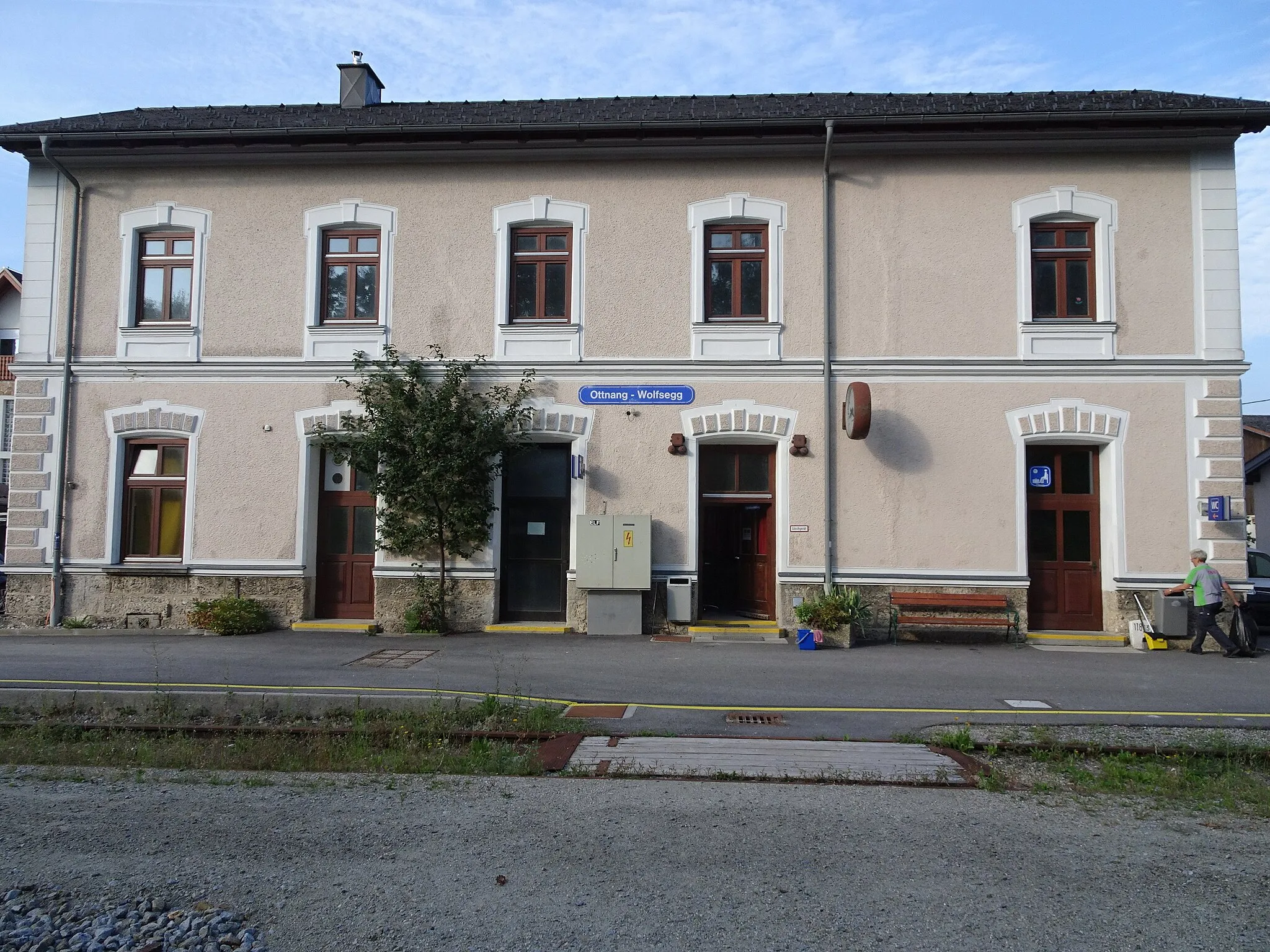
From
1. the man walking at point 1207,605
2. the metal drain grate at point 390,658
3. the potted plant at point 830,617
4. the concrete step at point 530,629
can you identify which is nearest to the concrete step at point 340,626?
the metal drain grate at point 390,658

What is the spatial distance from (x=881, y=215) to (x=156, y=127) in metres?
11.9

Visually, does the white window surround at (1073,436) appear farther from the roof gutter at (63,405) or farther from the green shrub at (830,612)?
the roof gutter at (63,405)

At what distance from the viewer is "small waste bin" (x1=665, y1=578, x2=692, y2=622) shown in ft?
43.5

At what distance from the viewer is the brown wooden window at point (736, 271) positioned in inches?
546

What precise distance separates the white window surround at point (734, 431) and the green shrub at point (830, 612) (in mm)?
1038

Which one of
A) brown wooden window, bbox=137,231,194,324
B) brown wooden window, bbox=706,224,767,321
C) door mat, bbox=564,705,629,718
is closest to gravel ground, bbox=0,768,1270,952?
door mat, bbox=564,705,629,718

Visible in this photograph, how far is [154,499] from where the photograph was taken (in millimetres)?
14312

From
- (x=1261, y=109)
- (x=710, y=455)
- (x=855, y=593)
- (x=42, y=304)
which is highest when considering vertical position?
(x=1261, y=109)

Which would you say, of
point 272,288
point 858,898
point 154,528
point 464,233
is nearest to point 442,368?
point 464,233

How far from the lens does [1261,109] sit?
41.9ft

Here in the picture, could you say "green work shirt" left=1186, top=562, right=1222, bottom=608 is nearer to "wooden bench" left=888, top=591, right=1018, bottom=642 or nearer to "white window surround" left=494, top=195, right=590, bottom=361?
A: "wooden bench" left=888, top=591, right=1018, bottom=642

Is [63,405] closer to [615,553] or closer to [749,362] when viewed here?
[615,553]

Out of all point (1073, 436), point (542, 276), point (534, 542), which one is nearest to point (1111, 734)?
point (1073, 436)

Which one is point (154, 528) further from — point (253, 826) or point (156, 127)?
point (253, 826)
